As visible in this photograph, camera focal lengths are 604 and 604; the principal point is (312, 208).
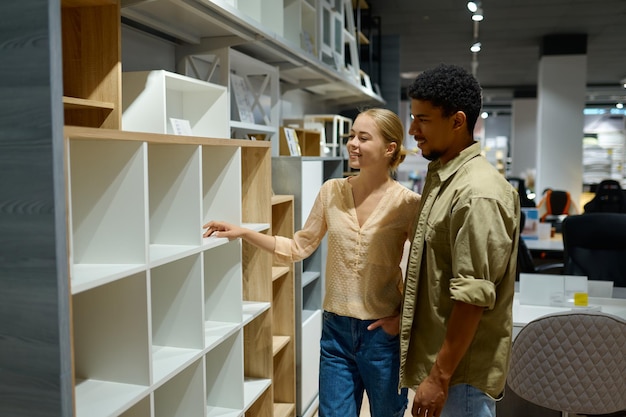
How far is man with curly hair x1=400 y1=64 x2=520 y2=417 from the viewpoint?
1564mm

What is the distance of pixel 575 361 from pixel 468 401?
0.98m

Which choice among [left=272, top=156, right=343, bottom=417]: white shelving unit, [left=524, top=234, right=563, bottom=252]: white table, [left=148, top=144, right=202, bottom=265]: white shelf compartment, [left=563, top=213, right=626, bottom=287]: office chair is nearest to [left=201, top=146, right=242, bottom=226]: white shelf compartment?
[left=148, top=144, right=202, bottom=265]: white shelf compartment

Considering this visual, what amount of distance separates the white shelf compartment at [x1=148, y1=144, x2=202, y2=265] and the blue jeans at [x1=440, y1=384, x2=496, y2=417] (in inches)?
38.6

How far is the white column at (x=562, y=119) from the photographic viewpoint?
10031mm

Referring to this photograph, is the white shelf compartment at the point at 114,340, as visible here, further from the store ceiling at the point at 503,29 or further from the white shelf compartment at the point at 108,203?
the store ceiling at the point at 503,29

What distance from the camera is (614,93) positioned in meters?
17.6

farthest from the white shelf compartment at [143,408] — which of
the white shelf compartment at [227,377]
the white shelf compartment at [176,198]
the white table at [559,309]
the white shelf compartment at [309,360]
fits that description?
the white table at [559,309]

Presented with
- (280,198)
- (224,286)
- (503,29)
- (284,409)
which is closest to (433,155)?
(224,286)

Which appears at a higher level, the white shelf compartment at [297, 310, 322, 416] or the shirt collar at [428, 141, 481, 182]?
the shirt collar at [428, 141, 481, 182]

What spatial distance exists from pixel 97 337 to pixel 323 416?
869 millimetres

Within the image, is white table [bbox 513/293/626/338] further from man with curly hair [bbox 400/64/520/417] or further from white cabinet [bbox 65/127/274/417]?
man with curly hair [bbox 400/64/520/417]

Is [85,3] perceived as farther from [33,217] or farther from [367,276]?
[367,276]

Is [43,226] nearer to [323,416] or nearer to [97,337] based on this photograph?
[97,337]

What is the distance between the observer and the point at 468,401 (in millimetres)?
1700
